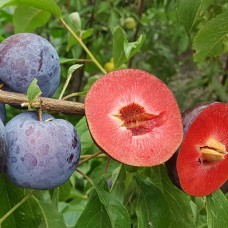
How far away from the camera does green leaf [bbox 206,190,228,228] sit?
0.77 metres

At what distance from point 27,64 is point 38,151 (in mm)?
133

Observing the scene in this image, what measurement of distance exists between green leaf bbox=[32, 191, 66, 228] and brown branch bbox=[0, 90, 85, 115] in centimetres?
22

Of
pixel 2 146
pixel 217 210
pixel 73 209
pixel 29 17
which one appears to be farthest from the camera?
pixel 73 209

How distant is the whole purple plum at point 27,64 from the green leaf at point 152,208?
228 mm

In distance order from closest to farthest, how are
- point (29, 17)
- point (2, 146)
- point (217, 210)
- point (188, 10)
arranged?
point (2, 146) < point (217, 210) < point (188, 10) < point (29, 17)

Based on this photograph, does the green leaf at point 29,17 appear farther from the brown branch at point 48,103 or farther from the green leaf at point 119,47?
the brown branch at point 48,103

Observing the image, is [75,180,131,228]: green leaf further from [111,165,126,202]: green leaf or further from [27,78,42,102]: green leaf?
[27,78,42,102]: green leaf

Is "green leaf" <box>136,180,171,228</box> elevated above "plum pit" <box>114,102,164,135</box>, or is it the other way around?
"plum pit" <box>114,102,164,135</box>

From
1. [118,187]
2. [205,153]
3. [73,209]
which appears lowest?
[73,209]

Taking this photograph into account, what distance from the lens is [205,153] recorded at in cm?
72

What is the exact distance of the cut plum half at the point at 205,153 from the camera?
70 centimetres

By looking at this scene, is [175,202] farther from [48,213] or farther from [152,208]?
[48,213]

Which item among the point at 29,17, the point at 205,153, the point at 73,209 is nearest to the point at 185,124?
the point at 205,153

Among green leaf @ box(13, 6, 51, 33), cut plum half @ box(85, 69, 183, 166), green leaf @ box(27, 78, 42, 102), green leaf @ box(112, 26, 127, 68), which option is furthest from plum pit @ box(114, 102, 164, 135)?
green leaf @ box(13, 6, 51, 33)
